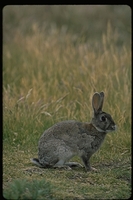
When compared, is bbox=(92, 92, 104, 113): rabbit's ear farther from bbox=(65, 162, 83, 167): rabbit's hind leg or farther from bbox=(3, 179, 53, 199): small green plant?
bbox=(3, 179, 53, 199): small green plant

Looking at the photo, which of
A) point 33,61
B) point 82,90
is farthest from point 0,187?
point 33,61

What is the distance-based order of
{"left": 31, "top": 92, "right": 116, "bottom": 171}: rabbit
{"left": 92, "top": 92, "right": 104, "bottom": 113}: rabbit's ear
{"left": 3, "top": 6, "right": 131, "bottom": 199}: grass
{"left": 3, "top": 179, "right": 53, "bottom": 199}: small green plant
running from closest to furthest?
{"left": 3, "top": 179, "right": 53, "bottom": 199}: small green plant
{"left": 3, "top": 6, "right": 131, "bottom": 199}: grass
{"left": 31, "top": 92, "right": 116, "bottom": 171}: rabbit
{"left": 92, "top": 92, "right": 104, "bottom": 113}: rabbit's ear

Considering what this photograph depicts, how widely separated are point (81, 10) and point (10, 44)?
5.09m

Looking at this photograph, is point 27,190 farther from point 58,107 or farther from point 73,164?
point 58,107

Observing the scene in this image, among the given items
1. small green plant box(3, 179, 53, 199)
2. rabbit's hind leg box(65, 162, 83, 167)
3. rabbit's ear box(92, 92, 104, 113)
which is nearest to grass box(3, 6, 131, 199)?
small green plant box(3, 179, 53, 199)

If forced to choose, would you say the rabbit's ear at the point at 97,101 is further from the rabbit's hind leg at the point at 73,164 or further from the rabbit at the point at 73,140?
the rabbit's hind leg at the point at 73,164

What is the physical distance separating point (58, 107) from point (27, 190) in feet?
7.86

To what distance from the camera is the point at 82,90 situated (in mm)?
8430

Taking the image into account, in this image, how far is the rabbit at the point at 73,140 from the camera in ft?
21.9

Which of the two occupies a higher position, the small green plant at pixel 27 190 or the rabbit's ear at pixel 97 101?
the rabbit's ear at pixel 97 101

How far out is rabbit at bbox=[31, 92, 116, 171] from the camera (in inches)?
262

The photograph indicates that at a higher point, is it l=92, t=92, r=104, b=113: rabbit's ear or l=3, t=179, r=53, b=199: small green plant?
l=92, t=92, r=104, b=113: rabbit's ear

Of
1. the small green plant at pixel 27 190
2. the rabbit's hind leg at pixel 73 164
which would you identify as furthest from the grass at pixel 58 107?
the rabbit's hind leg at pixel 73 164

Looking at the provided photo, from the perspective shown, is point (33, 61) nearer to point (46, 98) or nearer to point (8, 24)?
point (46, 98)
